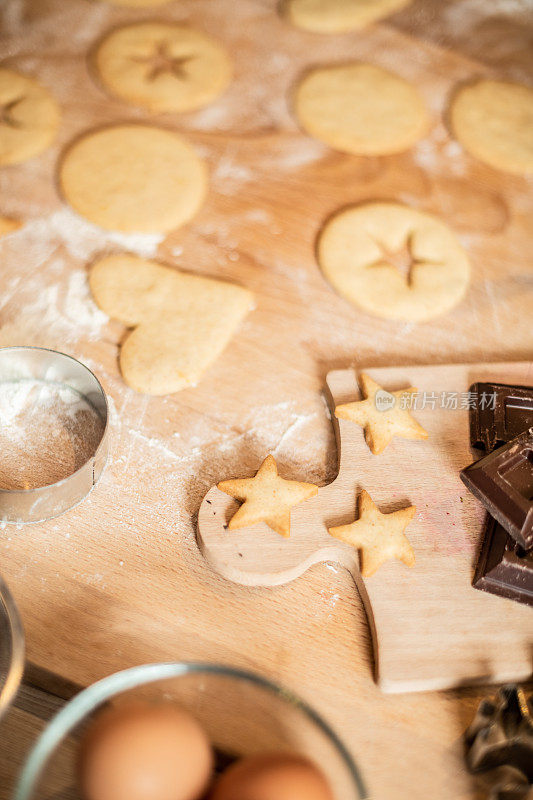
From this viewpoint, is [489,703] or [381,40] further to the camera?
[381,40]

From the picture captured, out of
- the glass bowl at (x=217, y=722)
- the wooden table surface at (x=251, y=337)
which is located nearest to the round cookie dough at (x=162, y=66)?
the wooden table surface at (x=251, y=337)

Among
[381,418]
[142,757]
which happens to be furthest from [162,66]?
[142,757]

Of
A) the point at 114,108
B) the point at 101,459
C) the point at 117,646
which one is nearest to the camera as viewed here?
the point at 117,646

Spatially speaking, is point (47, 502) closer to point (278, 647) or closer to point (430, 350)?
point (278, 647)

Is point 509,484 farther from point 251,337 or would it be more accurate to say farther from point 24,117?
point 24,117

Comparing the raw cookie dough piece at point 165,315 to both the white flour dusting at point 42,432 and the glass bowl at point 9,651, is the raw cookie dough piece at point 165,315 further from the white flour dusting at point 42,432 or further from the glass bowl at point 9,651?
the glass bowl at point 9,651

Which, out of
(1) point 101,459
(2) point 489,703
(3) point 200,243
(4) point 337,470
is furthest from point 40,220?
(2) point 489,703

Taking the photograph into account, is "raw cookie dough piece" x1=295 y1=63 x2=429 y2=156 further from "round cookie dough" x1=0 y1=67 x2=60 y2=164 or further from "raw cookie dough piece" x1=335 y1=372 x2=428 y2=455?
"raw cookie dough piece" x1=335 y1=372 x2=428 y2=455
